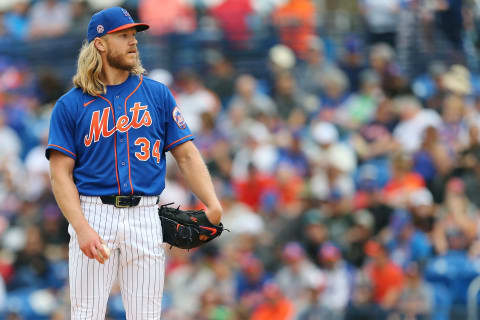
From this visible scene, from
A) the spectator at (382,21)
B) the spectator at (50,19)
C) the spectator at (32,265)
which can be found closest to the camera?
the spectator at (32,265)

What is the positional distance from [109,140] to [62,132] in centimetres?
23

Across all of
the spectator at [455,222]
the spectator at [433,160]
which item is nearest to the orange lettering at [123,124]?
the spectator at [455,222]

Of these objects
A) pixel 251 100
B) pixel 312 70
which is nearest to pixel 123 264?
pixel 251 100

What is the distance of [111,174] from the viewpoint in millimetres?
4086

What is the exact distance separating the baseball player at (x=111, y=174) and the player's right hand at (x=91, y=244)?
0.26 feet

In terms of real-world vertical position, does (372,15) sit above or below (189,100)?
above

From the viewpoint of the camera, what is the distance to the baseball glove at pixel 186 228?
4195 mm

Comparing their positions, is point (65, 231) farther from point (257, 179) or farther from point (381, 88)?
point (381, 88)

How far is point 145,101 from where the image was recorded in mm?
4188

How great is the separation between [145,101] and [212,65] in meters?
7.16

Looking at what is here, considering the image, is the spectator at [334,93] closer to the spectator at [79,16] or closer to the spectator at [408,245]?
the spectator at [408,245]

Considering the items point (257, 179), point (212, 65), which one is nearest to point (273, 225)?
point (257, 179)

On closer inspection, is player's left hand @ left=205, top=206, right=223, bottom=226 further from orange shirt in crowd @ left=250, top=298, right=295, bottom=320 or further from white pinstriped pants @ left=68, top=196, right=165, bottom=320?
orange shirt in crowd @ left=250, top=298, right=295, bottom=320

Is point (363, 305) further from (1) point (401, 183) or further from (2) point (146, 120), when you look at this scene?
(2) point (146, 120)
